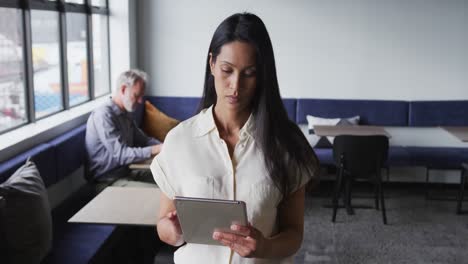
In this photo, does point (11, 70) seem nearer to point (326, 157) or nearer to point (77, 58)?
point (77, 58)

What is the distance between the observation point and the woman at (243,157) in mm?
1445

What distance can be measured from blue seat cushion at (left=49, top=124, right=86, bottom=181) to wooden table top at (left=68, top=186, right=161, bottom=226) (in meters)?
0.87

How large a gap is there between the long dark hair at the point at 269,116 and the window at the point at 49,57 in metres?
2.79

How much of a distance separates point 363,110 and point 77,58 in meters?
3.09

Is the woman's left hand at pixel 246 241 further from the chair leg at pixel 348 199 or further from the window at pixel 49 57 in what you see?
the chair leg at pixel 348 199

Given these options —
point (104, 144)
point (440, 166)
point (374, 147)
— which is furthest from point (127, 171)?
point (440, 166)

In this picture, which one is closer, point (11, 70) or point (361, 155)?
point (11, 70)

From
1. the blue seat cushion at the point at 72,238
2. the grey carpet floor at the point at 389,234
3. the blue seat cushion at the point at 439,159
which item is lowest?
the grey carpet floor at the point at 389,234

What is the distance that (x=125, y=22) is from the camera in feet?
20.4

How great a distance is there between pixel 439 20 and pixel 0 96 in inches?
180

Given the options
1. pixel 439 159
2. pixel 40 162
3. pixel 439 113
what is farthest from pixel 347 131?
pixel 40 162

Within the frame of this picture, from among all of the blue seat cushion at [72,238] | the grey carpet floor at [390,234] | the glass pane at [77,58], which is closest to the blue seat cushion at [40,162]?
the blue seat cushion at [72,238]

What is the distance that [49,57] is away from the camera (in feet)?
15.4

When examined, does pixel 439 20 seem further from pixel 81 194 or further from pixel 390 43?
pixel 81 194
